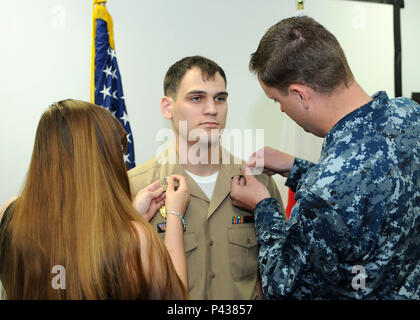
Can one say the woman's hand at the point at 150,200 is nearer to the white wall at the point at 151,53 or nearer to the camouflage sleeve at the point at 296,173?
the camouflage sleeve at the point at 296,173

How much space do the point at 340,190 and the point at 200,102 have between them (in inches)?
34.9

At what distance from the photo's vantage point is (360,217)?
4.03 feet

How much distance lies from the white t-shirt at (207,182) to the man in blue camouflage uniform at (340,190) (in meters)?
0.50

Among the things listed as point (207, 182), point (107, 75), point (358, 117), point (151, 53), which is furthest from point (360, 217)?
point (151, 53)

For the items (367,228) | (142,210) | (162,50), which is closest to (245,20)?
(162,50)

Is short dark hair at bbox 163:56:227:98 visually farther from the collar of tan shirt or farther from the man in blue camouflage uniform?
the man in blue camouflage uniform

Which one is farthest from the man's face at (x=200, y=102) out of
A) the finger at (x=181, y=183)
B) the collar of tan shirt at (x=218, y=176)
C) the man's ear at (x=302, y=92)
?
the man's ear at (x=302, y=92)

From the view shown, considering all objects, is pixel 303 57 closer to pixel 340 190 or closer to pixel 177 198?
pixel 340 190

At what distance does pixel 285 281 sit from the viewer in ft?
4.37

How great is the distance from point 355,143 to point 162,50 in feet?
6.37

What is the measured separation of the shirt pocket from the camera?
5.94 ft

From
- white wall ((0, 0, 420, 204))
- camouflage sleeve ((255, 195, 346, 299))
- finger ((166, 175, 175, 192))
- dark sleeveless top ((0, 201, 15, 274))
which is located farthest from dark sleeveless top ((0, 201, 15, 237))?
white wall ((0, 0, 420, 204))

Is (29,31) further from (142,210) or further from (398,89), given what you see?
(398,89)

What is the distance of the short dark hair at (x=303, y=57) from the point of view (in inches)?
53.2
